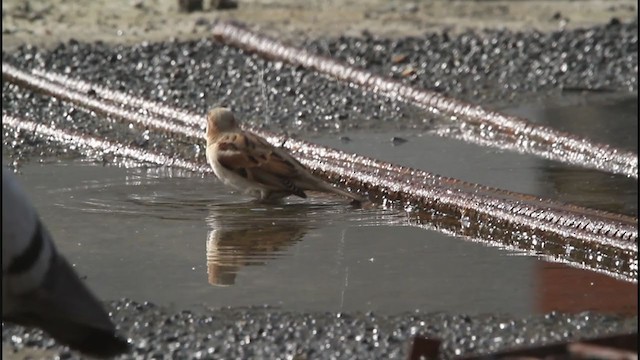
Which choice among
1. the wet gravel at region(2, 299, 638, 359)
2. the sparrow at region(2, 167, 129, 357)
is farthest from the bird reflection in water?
the sparrow at region(2, 167, 129, 357)

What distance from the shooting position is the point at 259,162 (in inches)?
339

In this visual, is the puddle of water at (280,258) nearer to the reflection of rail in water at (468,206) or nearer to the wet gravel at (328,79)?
the reflection of rail in water at (468,206)

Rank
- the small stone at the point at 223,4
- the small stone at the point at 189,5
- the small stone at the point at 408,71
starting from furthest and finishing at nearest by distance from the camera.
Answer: the small stone at the point at 223,4
the small stone at the point at 189,5
the small stone at the point at 408,71

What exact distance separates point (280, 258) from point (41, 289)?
3.47m

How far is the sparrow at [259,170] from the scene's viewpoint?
850cm

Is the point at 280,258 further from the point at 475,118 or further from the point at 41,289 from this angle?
the point at 475,118

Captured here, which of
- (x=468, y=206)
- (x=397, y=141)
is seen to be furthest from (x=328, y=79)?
(x=468, y=206)

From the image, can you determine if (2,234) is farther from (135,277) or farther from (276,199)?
(276,199)

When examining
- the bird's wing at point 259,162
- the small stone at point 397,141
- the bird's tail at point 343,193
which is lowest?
the bird's tail at point 343,193

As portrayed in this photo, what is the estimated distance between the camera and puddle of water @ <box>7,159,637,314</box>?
663cm

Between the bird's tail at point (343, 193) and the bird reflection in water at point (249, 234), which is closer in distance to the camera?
the bird reflection in water at point (249, 234)

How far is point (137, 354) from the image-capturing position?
5957 millimetres

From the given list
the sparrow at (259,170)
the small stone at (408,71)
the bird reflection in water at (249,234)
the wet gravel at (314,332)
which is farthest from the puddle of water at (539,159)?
the wet gravel at (314,332)

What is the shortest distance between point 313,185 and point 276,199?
0.78ft
